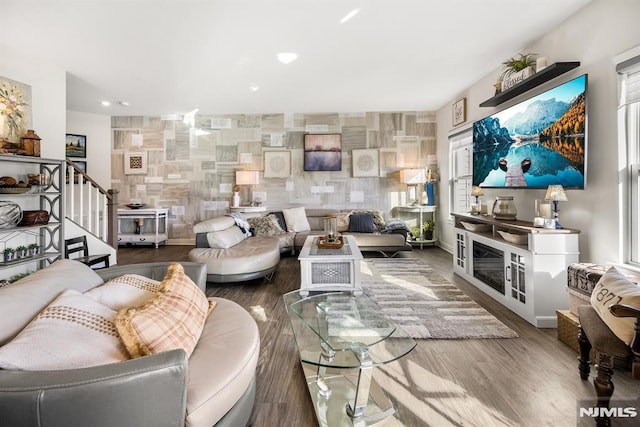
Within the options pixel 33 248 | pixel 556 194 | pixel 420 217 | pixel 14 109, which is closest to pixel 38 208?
pixel 33 248

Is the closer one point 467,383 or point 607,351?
point 607,351

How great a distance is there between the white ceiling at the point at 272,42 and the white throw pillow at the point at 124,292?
2.36 metres

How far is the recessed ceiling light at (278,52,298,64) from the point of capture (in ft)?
11.7

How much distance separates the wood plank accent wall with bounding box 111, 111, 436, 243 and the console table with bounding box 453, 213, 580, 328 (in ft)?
10.1

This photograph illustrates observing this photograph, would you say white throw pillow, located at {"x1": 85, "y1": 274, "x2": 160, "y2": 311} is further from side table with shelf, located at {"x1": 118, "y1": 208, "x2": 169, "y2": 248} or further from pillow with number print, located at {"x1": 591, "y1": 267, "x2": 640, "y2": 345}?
side table with shelf, located at {"x1": 118, "y1": 208, "x2": 169, "y2": 248}

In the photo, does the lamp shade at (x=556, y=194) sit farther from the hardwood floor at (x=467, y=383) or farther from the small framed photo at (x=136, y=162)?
the small framed photo at (x=136, y=162)

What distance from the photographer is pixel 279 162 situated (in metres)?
6.32

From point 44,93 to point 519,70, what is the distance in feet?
18.0

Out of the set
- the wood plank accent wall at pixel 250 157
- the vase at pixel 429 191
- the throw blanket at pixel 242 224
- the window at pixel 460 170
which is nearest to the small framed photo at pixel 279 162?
the wood plank accent wall at pixel 250 157

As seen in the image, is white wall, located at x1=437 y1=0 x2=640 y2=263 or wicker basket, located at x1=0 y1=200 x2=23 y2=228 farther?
wicker basket, located at x1=0 y1=200 x2=23 y2=228

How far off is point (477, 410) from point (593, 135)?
2391 mm

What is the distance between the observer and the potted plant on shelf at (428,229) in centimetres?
610

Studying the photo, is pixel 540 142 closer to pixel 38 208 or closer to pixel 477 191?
pixel 477 191

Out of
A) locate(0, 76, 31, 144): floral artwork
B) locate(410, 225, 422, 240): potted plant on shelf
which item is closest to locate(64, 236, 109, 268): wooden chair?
locate(0, 76, 31, 144): floral artwork
